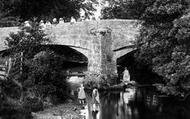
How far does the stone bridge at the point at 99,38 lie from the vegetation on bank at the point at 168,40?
4474 millimetres

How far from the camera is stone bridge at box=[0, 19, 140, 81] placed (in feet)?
80.0

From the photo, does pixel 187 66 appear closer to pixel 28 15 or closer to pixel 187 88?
pixel 187 88

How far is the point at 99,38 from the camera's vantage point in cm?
2448

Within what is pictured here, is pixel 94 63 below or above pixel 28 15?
below

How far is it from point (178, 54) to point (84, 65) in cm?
1678

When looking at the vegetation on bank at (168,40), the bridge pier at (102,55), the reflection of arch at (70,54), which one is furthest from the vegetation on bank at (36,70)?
the reflection of arch at (70,54)

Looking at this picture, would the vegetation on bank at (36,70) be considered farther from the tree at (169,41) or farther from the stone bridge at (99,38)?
the tree at (169,41)

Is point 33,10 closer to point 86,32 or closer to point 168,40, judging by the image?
point 86,32

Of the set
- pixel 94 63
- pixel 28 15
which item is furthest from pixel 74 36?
pixel 28 15

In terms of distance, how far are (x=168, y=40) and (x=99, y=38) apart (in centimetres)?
806

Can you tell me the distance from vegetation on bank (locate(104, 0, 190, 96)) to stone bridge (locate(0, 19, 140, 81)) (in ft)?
14.7

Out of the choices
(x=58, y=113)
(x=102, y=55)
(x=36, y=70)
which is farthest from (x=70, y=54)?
(x=58, y=113)

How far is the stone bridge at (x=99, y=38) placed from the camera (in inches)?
960

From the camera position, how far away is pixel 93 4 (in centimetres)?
→ 3828
